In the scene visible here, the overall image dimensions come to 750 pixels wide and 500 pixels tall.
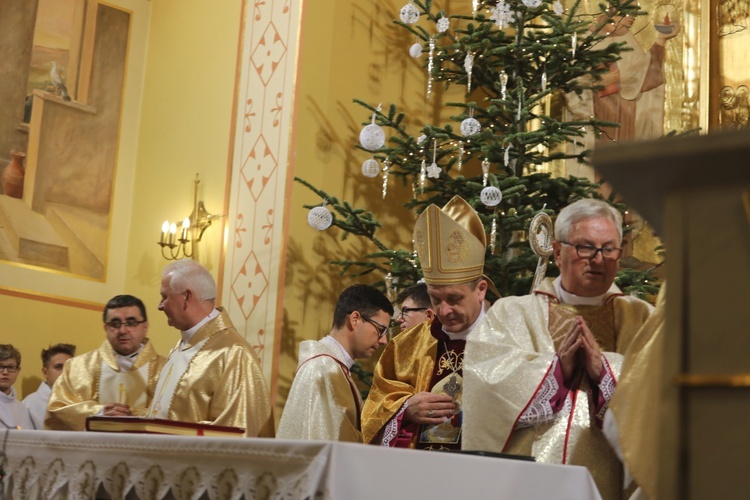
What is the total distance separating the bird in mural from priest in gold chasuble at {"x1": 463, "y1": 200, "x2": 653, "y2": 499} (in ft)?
21.9

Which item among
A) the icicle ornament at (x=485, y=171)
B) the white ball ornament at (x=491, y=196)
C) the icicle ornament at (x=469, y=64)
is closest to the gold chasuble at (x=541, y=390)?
the white ball ornament at (x=491, y=196)

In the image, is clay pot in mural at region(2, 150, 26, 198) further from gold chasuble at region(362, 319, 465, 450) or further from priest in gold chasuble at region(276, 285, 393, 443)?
gold chasuble at region(362, 319, 465, 450)

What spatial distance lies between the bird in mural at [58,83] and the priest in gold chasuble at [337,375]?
554cm

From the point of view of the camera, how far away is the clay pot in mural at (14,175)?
30.0 ft

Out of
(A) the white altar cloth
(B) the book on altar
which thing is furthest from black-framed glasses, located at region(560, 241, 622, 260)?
(B) the book on altar

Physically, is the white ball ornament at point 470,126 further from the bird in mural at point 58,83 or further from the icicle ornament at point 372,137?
the bird in mural at point 58,83

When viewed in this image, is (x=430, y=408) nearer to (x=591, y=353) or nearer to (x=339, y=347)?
(x=591, y=353)

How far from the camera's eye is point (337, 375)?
4.71 meters

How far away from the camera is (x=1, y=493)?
371 cm

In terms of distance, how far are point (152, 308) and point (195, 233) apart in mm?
870

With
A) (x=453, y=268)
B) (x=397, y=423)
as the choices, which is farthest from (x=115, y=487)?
(x=453, y=268)

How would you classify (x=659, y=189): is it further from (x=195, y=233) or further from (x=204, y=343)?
(x=195, y=233)

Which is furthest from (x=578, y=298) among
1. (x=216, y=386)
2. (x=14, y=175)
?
(x=14, y=175)

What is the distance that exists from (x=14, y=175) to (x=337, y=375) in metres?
5.48
